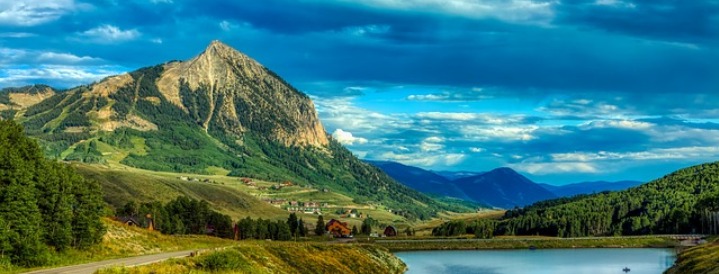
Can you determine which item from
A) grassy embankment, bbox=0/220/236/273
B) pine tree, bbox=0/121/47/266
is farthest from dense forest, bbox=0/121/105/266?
grassy embankment, bbox=0/220/236/273

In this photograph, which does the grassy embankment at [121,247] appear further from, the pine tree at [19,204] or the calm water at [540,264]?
the calm water at [540,264]

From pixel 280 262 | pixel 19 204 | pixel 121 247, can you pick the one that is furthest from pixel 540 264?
pixel 19 204

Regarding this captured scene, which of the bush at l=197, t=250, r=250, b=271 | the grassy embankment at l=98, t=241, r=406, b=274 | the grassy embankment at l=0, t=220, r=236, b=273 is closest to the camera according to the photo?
the grassy embankment at l=98, t=241, r=406, b=274

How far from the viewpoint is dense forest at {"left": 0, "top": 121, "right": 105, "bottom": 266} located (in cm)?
7138

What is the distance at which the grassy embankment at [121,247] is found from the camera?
79188 millimetres

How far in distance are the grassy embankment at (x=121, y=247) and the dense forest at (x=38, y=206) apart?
1.22 m

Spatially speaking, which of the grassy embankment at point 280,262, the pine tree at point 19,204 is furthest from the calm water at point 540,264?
the pine tree at point 19,204

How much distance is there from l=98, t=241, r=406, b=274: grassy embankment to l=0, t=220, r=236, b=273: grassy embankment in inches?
406

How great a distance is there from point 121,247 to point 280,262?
19.4m

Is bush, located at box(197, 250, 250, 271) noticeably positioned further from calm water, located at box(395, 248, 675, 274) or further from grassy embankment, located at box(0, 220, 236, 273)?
calm water, located at box(395, 248, 675, 274)

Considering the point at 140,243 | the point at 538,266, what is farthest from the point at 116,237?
the point at 538,266

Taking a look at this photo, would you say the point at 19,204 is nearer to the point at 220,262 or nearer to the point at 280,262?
the point at 220,262

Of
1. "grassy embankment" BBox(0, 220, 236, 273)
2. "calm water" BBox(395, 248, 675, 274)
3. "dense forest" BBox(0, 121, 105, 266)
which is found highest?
"dense forest" BBox(0, 121, 105, 266)

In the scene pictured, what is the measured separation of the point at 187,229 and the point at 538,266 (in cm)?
8695
